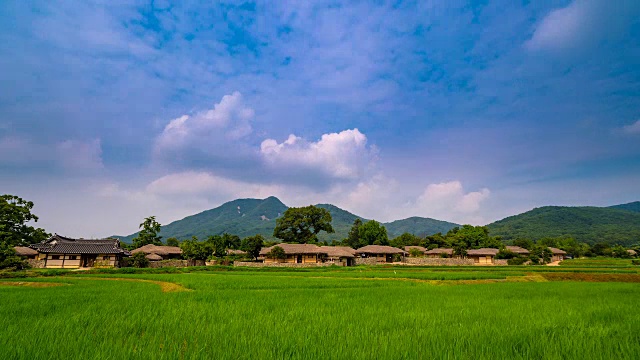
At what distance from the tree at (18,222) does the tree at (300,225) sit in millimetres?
48598

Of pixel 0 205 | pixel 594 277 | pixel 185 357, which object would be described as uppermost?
pixel 0 205

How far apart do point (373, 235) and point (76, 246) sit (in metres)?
65.8

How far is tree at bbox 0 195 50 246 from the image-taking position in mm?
40138

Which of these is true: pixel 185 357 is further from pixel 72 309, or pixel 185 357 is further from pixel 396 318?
pixel 72 309

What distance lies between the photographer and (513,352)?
14.9 ft

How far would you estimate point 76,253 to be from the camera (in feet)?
154

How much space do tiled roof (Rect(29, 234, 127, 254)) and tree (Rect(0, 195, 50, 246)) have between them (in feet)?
8.54

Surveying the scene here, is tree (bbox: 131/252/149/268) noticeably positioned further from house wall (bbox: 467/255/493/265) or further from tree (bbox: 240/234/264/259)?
house wall (bbox: 467/255/493/265)

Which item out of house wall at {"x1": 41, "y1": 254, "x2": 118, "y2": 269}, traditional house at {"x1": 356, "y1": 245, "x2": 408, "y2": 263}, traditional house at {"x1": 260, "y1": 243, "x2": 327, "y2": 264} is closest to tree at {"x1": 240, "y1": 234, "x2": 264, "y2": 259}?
traditional house at {"x1": 260, "y1": 243, "x2": 327, "y2": 264}

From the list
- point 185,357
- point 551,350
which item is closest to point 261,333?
point 185,357

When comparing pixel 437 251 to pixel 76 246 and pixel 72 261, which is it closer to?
pixel 76 246

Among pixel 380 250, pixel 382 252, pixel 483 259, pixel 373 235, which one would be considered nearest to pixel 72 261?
pixel 382 252

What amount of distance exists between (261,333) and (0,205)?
1983 inches

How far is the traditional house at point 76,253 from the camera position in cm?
4594
